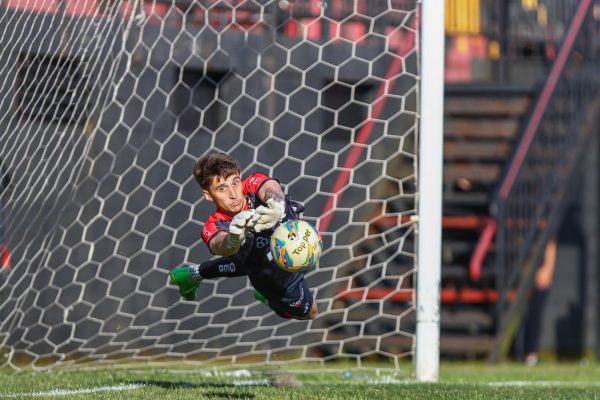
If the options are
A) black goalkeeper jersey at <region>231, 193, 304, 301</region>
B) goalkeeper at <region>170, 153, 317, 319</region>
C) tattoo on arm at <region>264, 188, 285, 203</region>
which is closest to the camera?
goalkeeper at <region>170, 153, 317, 319</region>

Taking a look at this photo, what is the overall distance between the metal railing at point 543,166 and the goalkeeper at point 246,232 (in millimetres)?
4192

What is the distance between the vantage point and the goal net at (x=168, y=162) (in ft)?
24.5

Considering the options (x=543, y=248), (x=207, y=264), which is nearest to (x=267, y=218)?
(x=207, y=264)

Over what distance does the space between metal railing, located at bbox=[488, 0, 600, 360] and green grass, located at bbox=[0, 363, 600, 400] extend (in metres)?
1.55

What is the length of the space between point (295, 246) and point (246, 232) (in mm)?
248

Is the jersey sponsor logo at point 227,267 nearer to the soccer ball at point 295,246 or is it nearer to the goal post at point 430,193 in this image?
the soccer ball at point 295,246

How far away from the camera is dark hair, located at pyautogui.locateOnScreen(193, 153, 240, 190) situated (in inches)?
218

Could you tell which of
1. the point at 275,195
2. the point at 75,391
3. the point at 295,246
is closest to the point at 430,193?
the point at 275,195

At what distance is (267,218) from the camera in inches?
197

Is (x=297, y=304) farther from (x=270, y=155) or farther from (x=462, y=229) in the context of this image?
(x=462, y=229)

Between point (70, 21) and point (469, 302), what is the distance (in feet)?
16.6

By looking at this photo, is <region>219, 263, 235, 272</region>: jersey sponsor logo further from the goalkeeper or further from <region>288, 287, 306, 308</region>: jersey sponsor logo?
<region>288, 287, 306, 308</region>: jersey sponsor logo

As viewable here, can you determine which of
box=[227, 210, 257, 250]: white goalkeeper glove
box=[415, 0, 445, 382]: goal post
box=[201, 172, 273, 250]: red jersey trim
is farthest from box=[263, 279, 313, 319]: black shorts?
box=[227, 210, 257, 250]: white goalkeeper glove

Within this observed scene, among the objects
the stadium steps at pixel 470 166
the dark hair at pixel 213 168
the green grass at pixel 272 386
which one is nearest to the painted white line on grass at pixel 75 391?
the green grass at pixel 272 386
